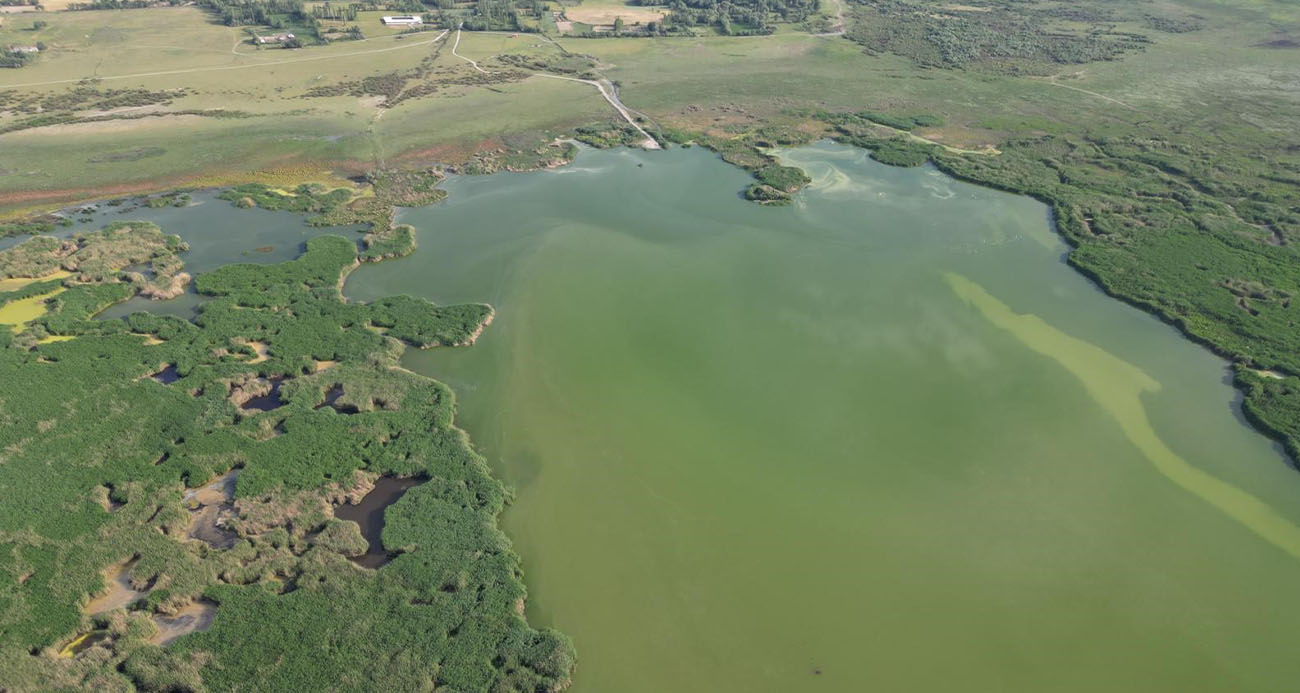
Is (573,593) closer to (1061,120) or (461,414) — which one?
(461,414)

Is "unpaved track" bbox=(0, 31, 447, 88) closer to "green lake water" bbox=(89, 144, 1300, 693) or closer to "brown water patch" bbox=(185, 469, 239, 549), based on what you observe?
"green lake water" bbox=(89, 144, 1300, 693)

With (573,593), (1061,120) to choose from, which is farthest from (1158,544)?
(1061,120)

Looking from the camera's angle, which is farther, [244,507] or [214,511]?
[214,511]

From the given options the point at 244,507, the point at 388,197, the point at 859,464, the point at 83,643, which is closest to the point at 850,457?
the point at 859,464

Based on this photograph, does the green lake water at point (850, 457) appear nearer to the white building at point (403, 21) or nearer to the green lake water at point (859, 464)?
the green lake water at point (859, 464)

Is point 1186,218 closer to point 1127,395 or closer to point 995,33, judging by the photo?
point 1127,395

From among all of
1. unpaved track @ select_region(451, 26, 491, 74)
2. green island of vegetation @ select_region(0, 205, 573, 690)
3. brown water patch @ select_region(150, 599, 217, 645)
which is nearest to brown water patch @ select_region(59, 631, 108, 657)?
green island of vegetation @ select_region(0, 205, 573, 690)
